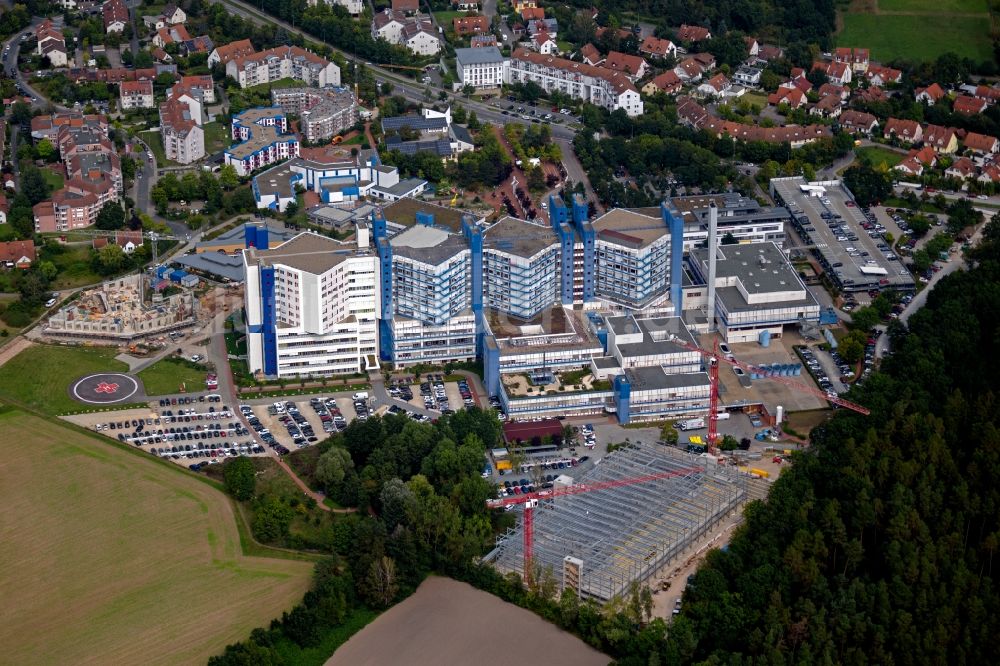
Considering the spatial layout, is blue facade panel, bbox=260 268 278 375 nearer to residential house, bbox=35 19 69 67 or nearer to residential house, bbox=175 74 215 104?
residential house, bbox=175 74 215 104

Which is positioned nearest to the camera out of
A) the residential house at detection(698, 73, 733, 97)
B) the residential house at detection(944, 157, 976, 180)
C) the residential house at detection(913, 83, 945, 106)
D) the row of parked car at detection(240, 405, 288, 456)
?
the row of parked car at detection(240, 405, 288, 456)

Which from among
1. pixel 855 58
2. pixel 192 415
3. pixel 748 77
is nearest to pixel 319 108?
pixel 748 77

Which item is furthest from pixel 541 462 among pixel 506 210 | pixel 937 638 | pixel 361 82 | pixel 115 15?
pixel 115 15

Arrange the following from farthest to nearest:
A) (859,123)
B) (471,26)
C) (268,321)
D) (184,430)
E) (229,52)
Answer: (471,26), (229,52), (859,123), (268,321), (184,430)

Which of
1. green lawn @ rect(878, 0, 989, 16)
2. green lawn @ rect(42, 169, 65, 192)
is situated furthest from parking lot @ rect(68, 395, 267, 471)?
green lawn @ rect(878, 0, 989, 16)

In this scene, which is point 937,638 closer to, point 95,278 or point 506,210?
point 506,210

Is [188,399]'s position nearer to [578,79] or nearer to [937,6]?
[578,79]
